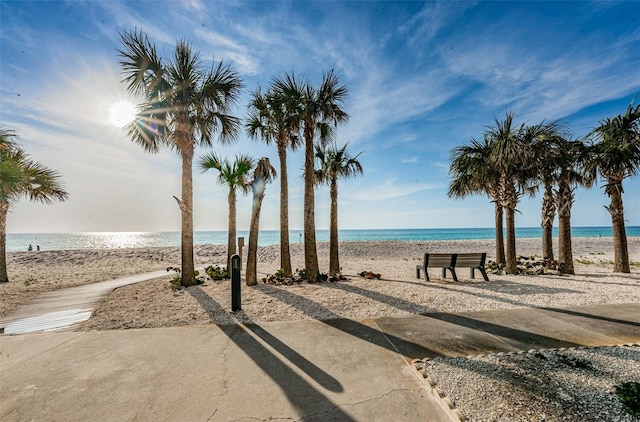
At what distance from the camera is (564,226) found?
10641 mm

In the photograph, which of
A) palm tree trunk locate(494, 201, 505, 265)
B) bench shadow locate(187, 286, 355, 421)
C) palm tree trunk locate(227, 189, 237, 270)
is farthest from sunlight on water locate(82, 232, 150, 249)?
palm tree trunk locate(494, 201, 505, 265)

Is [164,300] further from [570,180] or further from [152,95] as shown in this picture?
[570,180]

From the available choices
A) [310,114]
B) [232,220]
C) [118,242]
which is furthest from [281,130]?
[118,242]

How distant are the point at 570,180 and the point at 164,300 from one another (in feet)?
53.4

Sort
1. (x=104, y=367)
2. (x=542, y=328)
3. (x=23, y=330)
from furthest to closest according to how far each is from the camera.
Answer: (x=23, y=330) < (x=542, y=328) < (x=104, y=367)

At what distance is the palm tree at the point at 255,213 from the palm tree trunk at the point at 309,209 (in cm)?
153

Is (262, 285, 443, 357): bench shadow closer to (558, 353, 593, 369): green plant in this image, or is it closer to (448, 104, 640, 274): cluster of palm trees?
(558, 353, 593, 369): green plant

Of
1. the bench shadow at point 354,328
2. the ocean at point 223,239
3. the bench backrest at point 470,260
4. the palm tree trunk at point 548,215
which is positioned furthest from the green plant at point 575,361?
the ocean at point 223,239

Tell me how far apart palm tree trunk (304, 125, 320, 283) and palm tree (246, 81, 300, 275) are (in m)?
0.77

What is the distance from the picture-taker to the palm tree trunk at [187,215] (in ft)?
30.0

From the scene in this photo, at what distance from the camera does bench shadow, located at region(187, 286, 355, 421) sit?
268cm

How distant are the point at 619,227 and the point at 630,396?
12.1m

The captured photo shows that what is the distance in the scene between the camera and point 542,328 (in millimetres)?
4613

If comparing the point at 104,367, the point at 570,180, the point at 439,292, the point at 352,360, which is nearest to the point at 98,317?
the point at 104,367
